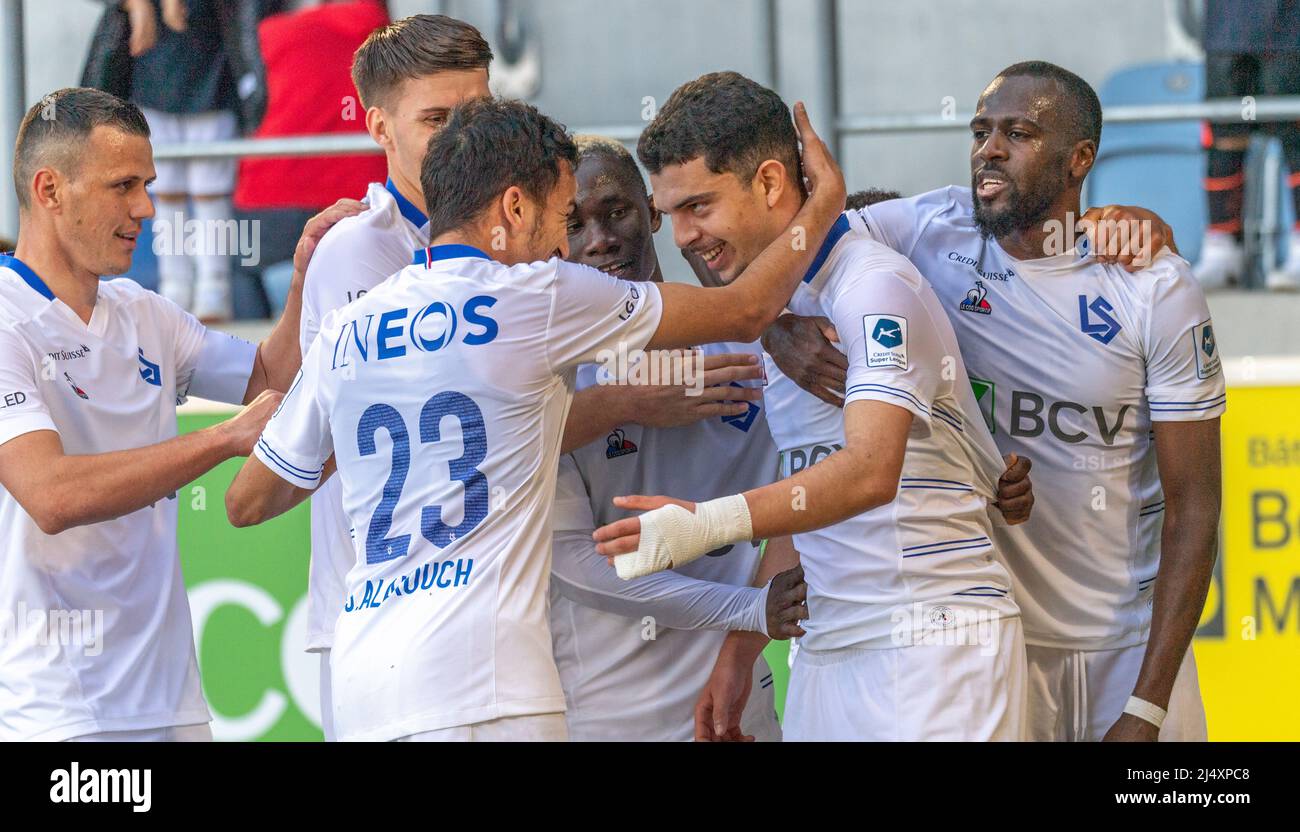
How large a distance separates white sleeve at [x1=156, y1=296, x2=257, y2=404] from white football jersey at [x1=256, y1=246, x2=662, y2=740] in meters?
1.18

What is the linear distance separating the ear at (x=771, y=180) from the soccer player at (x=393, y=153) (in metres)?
0.87

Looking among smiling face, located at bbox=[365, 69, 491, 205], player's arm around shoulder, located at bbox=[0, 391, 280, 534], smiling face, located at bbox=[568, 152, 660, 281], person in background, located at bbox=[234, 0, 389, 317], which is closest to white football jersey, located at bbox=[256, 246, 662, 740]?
player's arm around shoulder, located at bbox=[0, 391, 280, 534]

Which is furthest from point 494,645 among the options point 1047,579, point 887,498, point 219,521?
point 219,521

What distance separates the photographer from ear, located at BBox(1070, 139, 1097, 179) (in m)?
4.03

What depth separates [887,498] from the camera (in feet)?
10.3

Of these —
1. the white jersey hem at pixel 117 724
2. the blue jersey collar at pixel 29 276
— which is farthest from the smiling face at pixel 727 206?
the white jersey hem at pixel 117 724

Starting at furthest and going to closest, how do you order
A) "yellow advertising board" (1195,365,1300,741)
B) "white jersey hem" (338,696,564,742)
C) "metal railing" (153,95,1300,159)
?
"metal railing" (153,95,1300,159), "yellow advertising board" (1195,365,1300,741), "white jersey hem" (338,696,564,742)

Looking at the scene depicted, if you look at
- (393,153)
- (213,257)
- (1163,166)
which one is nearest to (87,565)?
(393,153)

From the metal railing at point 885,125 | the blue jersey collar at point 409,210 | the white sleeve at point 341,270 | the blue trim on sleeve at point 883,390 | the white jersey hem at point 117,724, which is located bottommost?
the white jersey hem at point 117,724

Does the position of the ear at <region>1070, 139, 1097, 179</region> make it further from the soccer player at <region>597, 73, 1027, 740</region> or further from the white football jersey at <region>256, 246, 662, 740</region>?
the white football jersey at <region>256, 246, 662, 740</region>

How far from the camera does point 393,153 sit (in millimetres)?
4027

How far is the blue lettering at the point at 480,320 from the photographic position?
3072mm

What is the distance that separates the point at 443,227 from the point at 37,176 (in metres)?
1.27

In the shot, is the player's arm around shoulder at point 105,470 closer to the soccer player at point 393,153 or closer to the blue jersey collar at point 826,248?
the soccer player at point 393,153
